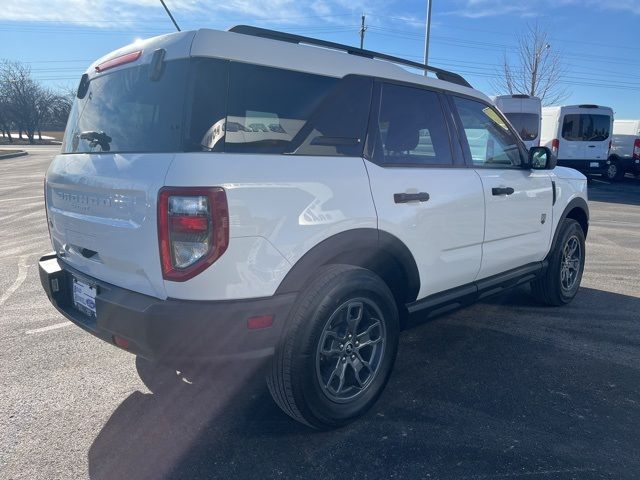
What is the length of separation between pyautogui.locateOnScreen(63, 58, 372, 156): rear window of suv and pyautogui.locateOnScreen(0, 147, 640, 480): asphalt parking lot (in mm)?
1146

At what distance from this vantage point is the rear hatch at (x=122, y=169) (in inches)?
88.4

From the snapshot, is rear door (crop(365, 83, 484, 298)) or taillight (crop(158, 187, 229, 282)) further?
rear door (crop(365, 83, 484, 298))

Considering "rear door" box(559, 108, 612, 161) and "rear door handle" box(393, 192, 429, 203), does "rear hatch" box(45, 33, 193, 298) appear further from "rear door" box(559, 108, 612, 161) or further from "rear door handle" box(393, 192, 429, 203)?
"rear door" box(559, 108, 612, 161)

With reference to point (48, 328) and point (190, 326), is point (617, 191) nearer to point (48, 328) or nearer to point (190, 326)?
point (48, 328)

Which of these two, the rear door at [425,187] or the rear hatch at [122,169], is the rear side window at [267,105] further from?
the rear door at [425,187]

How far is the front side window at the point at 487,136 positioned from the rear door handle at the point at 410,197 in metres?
Answer: 0.79

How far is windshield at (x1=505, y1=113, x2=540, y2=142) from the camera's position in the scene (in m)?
15.5

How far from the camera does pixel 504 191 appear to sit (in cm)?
367

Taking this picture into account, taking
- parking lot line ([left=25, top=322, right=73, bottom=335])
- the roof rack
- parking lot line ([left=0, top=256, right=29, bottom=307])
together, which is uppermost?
the roof rack

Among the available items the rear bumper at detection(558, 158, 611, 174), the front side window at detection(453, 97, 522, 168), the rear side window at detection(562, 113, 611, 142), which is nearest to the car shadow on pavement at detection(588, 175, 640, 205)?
the rear bumper at detection(558, 158, 611, 174)

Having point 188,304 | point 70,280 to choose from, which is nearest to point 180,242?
point 188,304

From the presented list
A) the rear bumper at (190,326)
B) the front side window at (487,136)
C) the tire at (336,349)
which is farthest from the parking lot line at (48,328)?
the front side window at (487,136)

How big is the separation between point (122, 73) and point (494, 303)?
12.8 ft

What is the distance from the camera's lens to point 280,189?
7.49 feet
